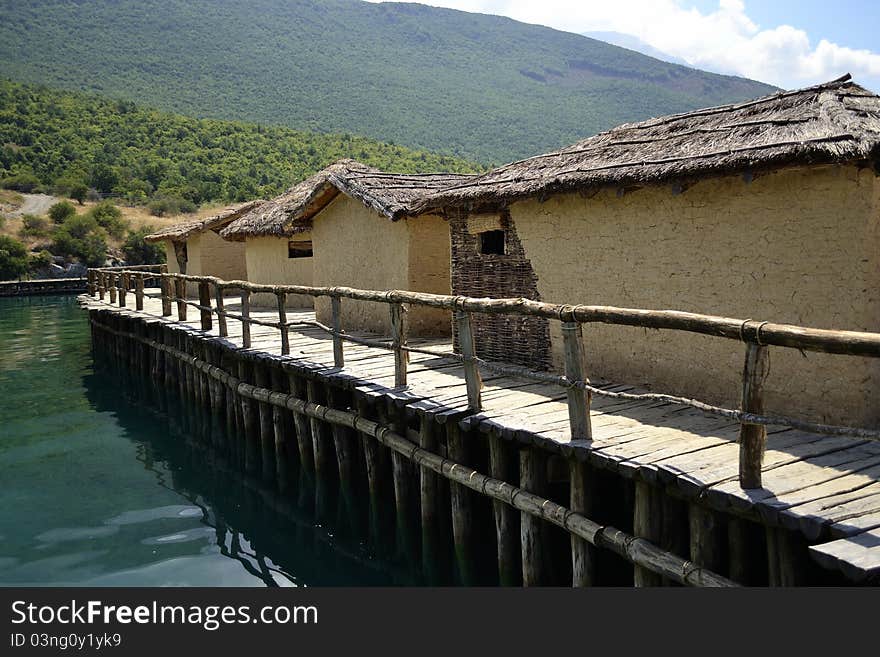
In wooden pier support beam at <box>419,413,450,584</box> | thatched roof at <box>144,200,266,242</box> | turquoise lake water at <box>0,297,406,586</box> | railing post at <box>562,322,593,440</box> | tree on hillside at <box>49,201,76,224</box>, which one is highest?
tree on hillside at <box>49,201,76,224</box>

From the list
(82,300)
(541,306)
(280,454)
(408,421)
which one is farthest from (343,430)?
(82,300)

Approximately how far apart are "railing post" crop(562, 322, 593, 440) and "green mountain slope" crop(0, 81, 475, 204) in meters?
53.2

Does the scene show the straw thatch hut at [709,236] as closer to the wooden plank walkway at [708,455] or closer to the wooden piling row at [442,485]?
the wooden plank walkway at [708,455]

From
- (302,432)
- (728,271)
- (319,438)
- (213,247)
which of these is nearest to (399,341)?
(319,438)

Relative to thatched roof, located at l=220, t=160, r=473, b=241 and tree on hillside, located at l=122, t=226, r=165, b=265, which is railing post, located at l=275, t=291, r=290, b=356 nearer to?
thatched roof, located at l=220, t=160, r=473, b=241

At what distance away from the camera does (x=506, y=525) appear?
712 centimetres

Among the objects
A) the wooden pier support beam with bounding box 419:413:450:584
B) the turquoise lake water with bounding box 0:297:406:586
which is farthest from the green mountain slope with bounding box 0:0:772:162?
the wooden pier support beam with bounding box 419:413:450:584

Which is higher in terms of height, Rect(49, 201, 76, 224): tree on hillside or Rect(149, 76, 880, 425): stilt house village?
Rect(49, 201, 76, 224): tree on hillside

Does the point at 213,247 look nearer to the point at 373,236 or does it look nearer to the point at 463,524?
the point at 373,236

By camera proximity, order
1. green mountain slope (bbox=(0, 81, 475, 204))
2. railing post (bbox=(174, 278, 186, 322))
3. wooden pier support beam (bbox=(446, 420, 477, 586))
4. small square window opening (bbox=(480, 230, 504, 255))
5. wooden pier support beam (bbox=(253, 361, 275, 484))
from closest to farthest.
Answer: wooden pier support beam (bbox=(446, 420, 477, 586)) < small square window opening (bbox=(480, 230, 504, 255)) < wooden pier support beam (bbox=(253, 361, 275, 484)) < railing post (bbox=(174, 278, 186, 322)) < green mountain slope (bbox=(0, 81, 475, 204))

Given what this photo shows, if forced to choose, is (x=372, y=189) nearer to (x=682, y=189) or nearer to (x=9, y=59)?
(x=682, y=189)

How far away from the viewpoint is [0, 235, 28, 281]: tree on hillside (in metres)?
43.5

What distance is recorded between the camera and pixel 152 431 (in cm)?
1454

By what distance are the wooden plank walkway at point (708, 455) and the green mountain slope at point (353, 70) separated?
8908 cm
